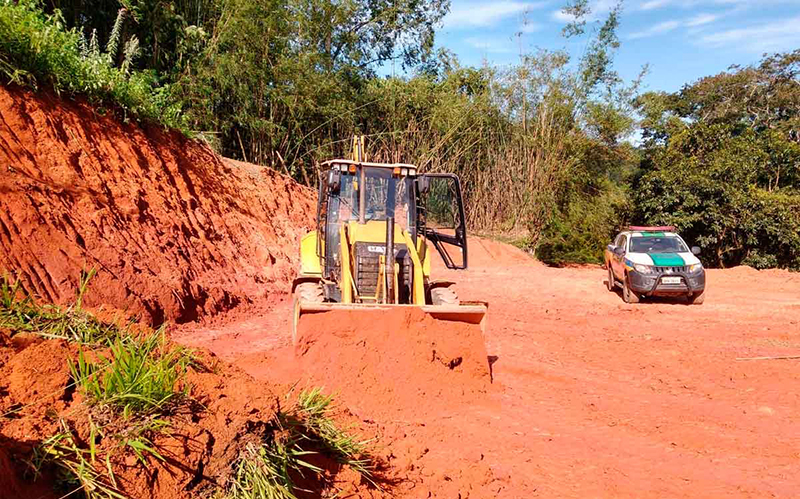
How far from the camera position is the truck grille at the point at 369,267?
23.4ft

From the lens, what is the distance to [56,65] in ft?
29.8

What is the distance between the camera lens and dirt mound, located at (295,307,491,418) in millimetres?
5809

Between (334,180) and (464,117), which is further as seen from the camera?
(464,117)

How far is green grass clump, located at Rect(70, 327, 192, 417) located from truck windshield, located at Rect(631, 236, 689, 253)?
12675mm

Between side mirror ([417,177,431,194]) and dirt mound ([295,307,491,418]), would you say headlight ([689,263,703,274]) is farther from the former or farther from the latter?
dirt mound ([295,307,491,418])

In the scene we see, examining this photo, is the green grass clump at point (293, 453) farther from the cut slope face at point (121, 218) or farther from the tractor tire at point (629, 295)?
the tractor tire at point (629, 295)

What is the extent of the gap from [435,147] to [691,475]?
19.4m

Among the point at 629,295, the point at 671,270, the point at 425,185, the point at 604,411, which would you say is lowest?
the point at 629,295

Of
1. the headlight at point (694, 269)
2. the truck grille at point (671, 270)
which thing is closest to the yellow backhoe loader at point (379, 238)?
the truck grille at point (671, 270)

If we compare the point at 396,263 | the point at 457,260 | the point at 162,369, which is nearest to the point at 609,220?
the point at 457,260

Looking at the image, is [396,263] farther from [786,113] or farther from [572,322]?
[786,113]

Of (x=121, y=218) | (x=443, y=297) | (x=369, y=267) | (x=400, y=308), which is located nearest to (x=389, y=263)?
(x=369, y=267)

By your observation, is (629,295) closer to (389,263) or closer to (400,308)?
(389,263)

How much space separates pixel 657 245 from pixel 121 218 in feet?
36.7
